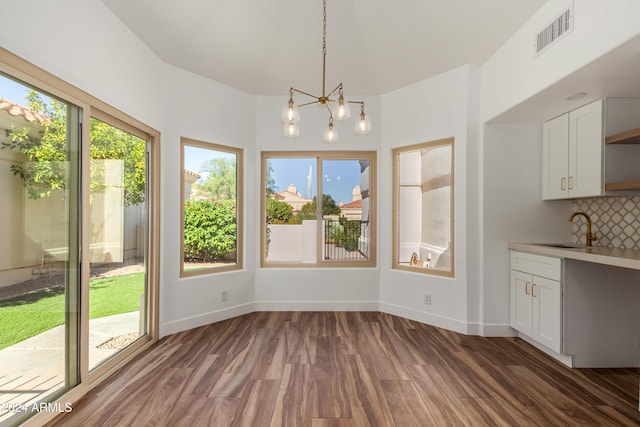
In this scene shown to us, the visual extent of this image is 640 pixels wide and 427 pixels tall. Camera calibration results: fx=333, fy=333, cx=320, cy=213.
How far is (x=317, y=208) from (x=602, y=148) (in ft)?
10.00

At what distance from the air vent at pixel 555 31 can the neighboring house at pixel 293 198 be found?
298cm

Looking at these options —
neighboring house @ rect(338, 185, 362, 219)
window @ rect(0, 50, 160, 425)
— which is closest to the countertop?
neighboring house @ rect(338, 185, 362, 219)

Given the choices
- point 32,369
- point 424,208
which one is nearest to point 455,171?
point 424,208

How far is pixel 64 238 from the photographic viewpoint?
2.31 metres

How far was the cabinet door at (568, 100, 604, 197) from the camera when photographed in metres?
2.81

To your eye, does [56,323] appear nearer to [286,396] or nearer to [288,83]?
[286,396]

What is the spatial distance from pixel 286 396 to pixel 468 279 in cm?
236

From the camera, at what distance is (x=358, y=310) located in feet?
14.7

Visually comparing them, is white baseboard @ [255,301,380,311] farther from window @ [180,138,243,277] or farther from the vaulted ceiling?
the vaulted ceiling

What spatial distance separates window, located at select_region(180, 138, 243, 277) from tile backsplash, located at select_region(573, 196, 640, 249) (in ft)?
12.9

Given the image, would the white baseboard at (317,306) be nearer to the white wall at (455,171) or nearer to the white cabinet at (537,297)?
the white wall at (455,171)

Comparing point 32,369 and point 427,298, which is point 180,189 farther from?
point 427,298

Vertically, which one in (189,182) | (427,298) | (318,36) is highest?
(318,36)

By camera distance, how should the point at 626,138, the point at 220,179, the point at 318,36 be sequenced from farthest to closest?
the point at 220,179
the point at 318,36
the point at 626,138
